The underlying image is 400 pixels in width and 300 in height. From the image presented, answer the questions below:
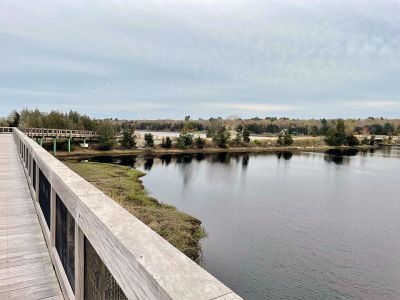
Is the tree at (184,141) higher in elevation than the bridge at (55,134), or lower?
lower

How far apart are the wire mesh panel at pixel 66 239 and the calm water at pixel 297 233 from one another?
28.2ft

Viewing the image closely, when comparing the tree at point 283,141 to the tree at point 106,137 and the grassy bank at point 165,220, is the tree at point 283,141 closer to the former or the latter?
the tree at point 106,137

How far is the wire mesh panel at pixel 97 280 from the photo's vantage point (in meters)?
2.00

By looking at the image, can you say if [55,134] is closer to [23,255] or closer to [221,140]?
[221,140]

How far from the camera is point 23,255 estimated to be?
4.50 metres

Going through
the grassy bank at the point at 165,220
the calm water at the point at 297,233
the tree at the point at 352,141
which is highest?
the tree at the point at 352,141

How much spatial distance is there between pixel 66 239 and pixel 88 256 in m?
1.15

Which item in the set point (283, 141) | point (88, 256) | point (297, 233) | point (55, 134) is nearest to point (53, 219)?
point (88, 256)

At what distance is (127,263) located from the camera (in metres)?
1.59

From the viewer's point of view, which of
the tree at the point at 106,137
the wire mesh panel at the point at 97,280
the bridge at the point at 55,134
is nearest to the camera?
the wire mesh panel at the point at 97,280

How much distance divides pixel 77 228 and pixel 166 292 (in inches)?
69.4

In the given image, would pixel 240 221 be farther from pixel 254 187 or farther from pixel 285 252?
pixel 254 187

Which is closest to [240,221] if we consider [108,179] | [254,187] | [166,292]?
[254,187]

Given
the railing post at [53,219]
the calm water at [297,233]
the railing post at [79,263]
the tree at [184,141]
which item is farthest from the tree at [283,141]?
the railing post at [79,263]
